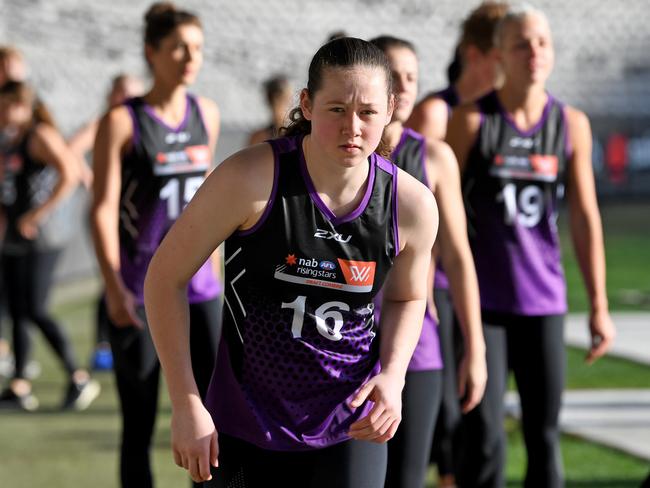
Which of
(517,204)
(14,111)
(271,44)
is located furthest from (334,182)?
(271,44)

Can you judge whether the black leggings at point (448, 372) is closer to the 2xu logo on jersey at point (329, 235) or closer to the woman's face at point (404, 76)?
the woman's face at point (404, 76)

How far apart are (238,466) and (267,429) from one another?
117 millimetres

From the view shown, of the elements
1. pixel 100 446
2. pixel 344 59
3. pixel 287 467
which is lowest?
pixel 100 446

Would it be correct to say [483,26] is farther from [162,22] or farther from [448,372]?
[448,372]

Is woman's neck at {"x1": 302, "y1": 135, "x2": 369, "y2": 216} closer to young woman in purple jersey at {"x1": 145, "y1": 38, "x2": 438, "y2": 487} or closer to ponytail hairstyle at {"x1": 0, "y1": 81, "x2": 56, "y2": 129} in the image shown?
young woman in purple jersey at {"x1": 145, "y1": 38, "x2": 438, "y2": 487}

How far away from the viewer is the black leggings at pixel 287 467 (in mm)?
2711

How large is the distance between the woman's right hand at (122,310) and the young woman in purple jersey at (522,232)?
130cm

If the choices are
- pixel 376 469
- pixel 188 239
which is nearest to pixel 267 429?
pixel 376 469

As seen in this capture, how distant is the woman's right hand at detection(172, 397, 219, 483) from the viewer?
99.8 inches

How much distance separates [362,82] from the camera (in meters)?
2.48

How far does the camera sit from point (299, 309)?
267 cm

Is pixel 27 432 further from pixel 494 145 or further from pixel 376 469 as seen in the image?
pixel 376 469

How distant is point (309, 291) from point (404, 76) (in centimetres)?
125

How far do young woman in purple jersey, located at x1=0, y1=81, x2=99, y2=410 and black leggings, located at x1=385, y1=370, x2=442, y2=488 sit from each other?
13.0ft
